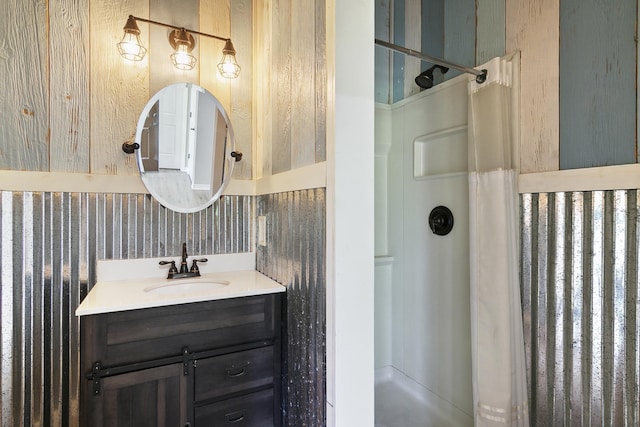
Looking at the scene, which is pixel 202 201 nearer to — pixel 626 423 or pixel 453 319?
pixel 453 319

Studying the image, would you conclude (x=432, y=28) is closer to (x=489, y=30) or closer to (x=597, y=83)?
(x=489, y=30)

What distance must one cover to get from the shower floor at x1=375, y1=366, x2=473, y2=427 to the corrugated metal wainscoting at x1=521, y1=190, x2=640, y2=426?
571mm

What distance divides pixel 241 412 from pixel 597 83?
197 centimetres

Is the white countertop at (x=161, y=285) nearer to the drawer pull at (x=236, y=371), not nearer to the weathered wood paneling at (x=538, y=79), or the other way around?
the drawer pull at (x=236, y=371)

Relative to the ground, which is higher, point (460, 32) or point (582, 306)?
point (460, 32)

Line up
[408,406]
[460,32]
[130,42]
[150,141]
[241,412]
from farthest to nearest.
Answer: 1. [408,406]
2. [460,32]
3. [150,141]
4. [130,42]
5. [241,412]

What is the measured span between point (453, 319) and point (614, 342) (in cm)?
83

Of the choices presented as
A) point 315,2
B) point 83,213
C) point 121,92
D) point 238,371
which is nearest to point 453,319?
point 238,371

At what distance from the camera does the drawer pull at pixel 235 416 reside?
143cm

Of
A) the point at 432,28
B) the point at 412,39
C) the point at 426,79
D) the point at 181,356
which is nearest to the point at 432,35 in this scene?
the point at 432,28

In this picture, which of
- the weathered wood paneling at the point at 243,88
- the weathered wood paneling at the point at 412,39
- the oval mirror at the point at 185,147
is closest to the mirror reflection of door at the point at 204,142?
the oval mirror at the point at 185,147

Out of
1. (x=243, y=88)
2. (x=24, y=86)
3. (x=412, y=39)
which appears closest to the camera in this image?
(x=24, y=86)

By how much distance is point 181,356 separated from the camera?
136 centimetres

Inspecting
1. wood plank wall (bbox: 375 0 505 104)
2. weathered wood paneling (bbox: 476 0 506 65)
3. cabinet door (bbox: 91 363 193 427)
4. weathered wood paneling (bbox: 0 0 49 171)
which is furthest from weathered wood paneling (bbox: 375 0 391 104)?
cabinet door (bbox: 91 363 193 427)
